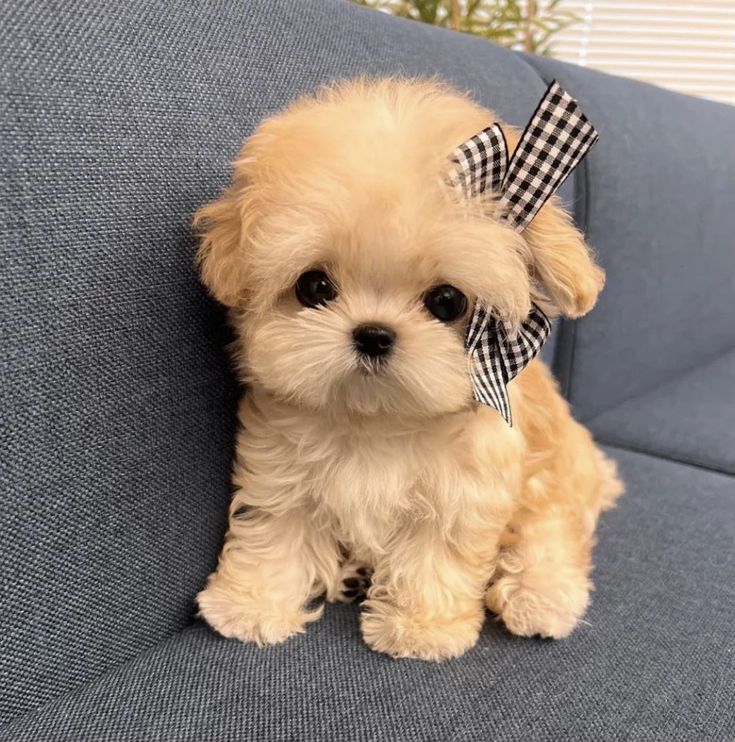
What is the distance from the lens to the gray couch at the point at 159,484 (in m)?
0.83

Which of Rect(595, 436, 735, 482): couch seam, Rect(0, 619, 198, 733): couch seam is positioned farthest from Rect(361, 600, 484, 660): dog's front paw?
Rect(595, 436, 735, 482): couch seam

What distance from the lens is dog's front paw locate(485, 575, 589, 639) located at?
40.0 inches

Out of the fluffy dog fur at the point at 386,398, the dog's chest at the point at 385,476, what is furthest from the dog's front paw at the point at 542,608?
the dog's chest at the point at 385,476

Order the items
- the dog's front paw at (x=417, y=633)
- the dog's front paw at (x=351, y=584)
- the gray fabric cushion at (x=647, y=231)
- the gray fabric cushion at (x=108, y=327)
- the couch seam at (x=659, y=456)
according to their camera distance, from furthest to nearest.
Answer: the gray fabric cushion at (x=647, y=231), the couch seam at (x=659, y=456), the dog's front paw at (x=351, y=584), the dog's front paw at (x=417, y=633), the gray fabric cushion at (x=108, y=327)

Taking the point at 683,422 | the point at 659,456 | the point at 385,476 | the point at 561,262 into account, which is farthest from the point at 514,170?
the point at 683,422

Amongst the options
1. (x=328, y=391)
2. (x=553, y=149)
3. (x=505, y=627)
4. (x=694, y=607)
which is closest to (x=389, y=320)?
(x=328, y=391)

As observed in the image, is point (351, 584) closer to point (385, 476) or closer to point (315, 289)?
point (385, 476)

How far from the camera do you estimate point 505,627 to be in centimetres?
105

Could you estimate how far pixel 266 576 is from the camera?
104 cm

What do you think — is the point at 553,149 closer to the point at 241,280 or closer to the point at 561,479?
the point at 241,280

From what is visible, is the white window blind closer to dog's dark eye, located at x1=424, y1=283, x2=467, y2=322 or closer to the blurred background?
the blurred background

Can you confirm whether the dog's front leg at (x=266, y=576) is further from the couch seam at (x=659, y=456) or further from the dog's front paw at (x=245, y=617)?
the couch seam at (x=659, y=456)

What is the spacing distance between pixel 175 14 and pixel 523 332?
0.66m

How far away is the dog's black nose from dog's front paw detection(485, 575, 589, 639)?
0.44m
